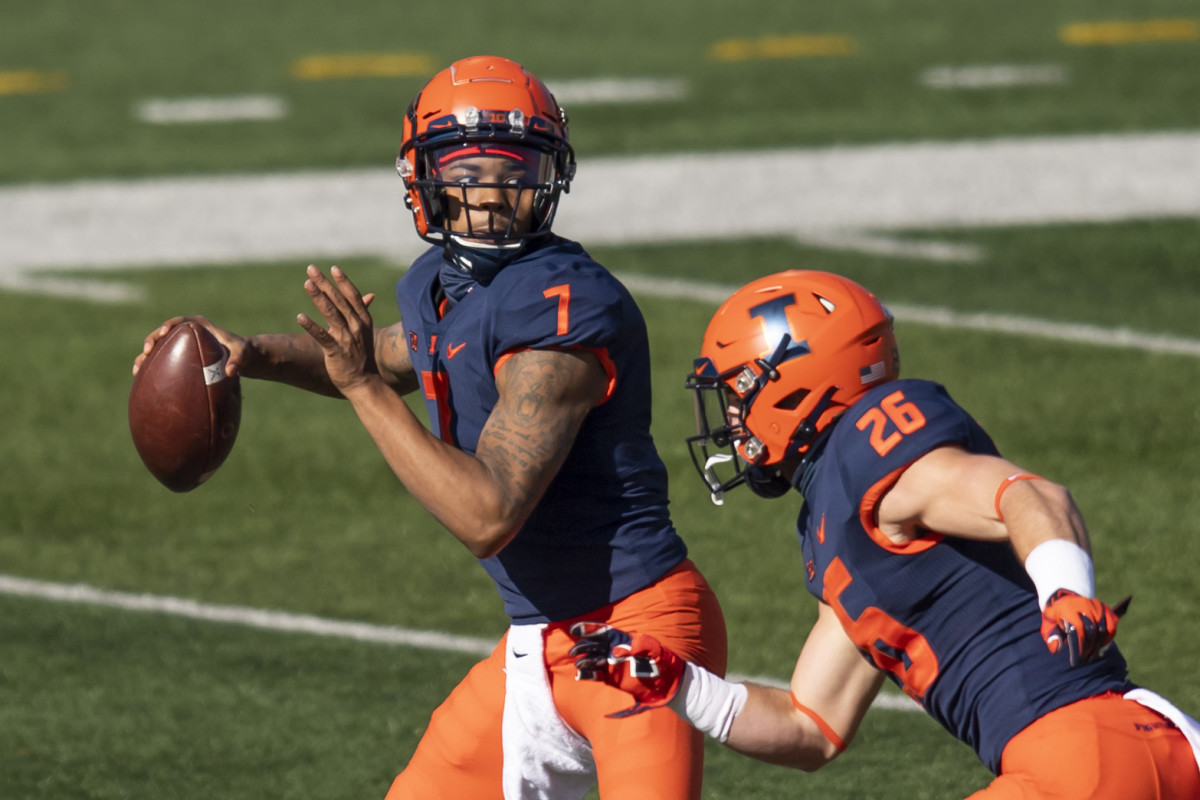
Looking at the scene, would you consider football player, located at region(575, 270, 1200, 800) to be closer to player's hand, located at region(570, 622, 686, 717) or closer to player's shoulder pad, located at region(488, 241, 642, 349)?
player's hand, located at region(570, 622, 686, 717)

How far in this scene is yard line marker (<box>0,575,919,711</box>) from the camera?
21.1 ft

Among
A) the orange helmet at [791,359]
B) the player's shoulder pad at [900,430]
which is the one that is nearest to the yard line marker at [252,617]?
the orange helmet at [791,359]

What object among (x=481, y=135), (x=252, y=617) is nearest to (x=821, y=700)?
(x=481, y=135)

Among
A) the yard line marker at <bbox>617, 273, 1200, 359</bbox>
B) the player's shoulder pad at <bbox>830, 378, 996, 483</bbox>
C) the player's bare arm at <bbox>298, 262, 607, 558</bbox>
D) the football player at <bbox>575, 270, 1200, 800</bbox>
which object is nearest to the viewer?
the football player at <bbox>575, 270, 1200, 800</bbox>

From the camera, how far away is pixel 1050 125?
1269 cm

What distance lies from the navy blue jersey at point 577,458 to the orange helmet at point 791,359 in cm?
19

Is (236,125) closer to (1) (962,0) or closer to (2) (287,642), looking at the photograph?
(1) (962,0)

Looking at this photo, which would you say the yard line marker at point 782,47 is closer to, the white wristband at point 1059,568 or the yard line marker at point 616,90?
the yard line marker at point 616,90

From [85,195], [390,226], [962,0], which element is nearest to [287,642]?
[390,226]

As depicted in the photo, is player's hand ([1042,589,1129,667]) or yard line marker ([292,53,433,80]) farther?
yard line marker ([292,53,433,80])

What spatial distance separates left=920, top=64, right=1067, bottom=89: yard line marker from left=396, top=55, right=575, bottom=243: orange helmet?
9.67 meters

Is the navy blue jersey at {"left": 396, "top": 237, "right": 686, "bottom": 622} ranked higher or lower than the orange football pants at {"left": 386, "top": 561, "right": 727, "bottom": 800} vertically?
higher

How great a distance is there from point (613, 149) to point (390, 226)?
6.38 feet

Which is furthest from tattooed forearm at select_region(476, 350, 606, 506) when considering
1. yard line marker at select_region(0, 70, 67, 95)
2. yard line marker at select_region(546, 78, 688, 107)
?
yard line marker at select_region(0, 70, 67, 95)
